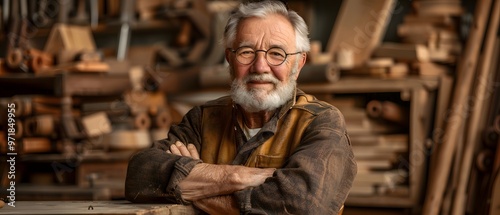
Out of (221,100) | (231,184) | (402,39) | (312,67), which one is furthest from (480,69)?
(231,184)

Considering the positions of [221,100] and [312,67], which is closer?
[221,100]

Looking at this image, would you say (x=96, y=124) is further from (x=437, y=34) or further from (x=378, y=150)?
(x=437, y=34)

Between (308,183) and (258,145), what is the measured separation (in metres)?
0.41

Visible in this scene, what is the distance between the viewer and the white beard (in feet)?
10.6

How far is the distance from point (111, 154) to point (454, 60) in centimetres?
268

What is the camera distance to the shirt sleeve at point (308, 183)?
9.39 ft

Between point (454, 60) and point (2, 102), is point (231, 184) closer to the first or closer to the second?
point (454, 60)

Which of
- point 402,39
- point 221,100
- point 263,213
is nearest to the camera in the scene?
point 263,213

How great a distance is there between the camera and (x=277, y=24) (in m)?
3.25

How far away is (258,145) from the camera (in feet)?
10.6

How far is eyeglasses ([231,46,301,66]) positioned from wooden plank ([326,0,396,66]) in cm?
277

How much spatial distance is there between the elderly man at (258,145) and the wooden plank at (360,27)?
2645mm

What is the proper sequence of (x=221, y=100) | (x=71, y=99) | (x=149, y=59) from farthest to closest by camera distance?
(x=149, y=59)
(x=71, y=99)
(x=221, y=100)

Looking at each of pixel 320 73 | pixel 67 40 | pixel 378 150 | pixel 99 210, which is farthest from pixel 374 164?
pixel 99 210
